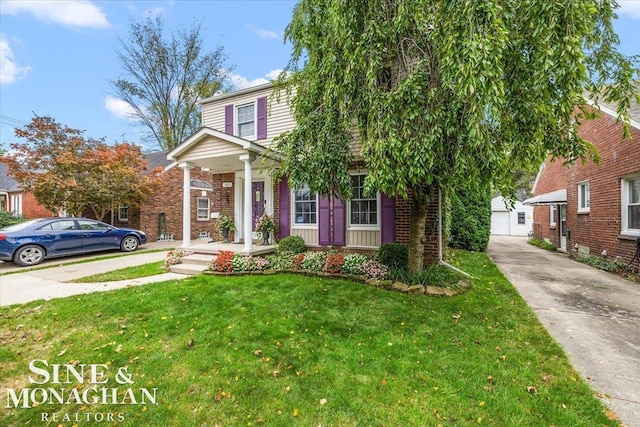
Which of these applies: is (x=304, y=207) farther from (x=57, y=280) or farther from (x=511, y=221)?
(x=511, y=221)

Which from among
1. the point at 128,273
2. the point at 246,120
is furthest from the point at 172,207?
the point at 128,273

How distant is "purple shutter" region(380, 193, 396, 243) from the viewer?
761 cm

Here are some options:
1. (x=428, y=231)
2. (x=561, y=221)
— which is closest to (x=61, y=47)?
(x=428, y=231)

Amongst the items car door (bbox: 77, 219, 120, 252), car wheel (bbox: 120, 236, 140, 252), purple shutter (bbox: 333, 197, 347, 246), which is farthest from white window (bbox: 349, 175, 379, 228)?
car door (bbox: 77, 219, 120, 252)

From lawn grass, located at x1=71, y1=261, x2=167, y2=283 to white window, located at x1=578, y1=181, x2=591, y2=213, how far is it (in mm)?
13966

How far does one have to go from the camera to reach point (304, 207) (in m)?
9.02

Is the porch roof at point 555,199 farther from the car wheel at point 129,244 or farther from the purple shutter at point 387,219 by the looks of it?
the car wheel at point 129,244

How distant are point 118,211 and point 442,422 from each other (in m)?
17.7

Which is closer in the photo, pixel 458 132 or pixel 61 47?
pixel 458 132

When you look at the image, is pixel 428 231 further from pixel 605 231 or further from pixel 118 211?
pixel 118 211

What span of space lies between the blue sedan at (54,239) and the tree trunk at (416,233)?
11311 millimetres

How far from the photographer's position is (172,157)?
8773mm

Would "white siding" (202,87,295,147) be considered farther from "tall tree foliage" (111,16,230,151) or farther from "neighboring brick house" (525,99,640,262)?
"tall tree foliage" (111,16,230,151)

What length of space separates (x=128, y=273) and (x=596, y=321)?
9.68m
